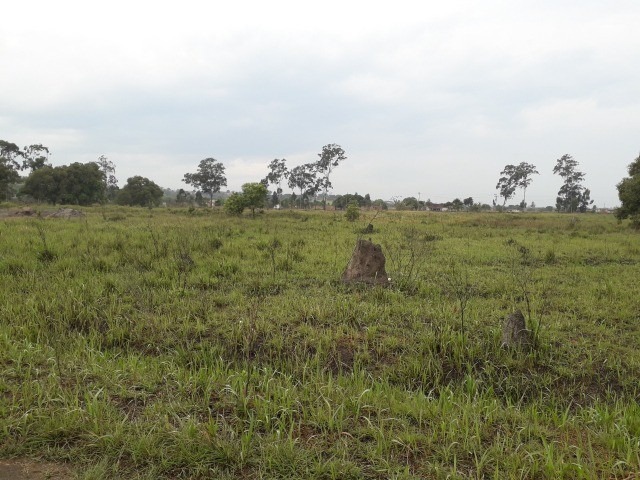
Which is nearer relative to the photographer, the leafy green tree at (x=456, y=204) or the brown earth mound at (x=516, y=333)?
the brown earth mound at (x=516, y=333)

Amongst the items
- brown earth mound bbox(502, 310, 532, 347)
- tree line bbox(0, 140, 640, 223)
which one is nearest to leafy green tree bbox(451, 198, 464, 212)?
tree line bbox(0, 140, 640, 223)

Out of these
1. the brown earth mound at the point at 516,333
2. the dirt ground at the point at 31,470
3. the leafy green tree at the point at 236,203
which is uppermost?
the leafy green tree at the point at 236,203

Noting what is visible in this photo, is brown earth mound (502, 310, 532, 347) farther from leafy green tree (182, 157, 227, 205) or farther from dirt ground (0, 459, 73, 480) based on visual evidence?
leafy green tree (182, 157, 227, 205)

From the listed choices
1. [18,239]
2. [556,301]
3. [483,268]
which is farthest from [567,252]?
[18,239]

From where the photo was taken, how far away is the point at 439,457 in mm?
2553

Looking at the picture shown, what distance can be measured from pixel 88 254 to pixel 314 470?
867cm

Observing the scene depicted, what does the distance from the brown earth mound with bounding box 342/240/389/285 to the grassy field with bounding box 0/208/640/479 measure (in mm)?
352

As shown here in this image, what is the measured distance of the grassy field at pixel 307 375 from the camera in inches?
99.1

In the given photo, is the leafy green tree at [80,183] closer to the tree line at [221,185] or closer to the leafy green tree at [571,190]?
the tree line at [221,185]

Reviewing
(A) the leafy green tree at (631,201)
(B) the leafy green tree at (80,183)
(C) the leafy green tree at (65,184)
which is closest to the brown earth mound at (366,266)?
(A) the leafy green tree at (631,201)

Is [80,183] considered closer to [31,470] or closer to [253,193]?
[253,193]

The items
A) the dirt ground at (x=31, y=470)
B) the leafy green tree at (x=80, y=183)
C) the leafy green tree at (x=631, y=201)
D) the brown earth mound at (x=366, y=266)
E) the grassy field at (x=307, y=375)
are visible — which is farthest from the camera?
the leafy green tree at (x=80, y=183)

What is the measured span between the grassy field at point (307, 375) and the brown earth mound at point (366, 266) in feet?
1.16

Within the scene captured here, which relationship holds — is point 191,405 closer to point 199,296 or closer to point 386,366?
point 386,366
